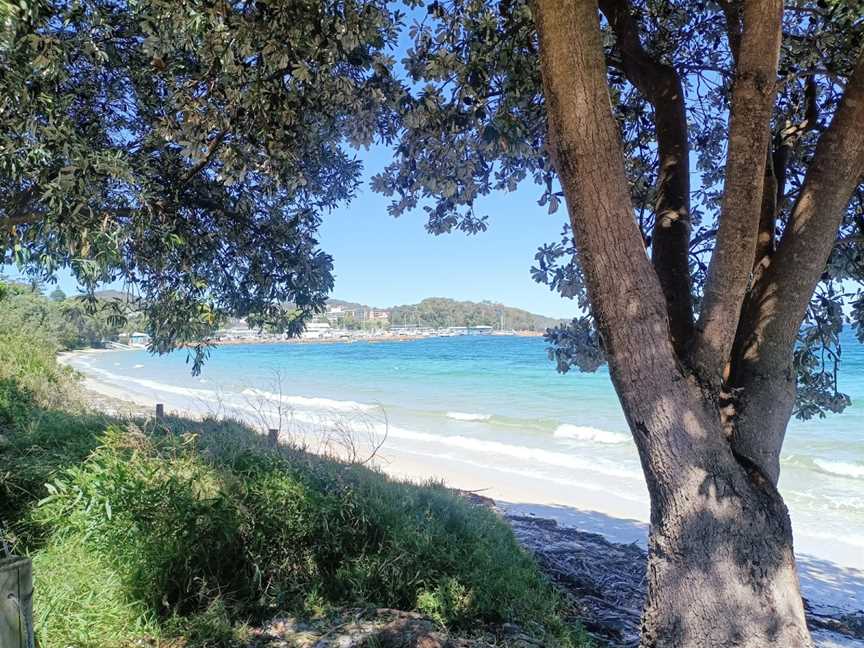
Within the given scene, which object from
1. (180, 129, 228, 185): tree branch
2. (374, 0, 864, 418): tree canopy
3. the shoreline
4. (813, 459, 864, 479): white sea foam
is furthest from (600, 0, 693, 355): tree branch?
(813, 459, 864, 479): white sea foam

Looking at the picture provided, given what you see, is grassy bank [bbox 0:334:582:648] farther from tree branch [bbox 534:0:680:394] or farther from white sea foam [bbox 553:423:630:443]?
white sea foam [bbox 553:423:630:443]

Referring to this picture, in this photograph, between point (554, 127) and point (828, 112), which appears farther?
point (828, 112)

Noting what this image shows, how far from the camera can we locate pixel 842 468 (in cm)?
1339

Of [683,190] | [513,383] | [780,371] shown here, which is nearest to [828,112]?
[683,190]

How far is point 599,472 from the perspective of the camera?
44.7ft

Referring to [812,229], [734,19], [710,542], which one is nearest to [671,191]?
[812,229]

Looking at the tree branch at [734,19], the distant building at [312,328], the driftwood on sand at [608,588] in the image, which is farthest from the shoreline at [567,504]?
A: the tree branch at [734,19]

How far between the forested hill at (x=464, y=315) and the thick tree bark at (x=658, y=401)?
145ft

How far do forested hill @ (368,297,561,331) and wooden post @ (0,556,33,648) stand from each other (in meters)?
45.5

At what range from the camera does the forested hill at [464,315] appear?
50594 mm

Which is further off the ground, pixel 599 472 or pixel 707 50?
pixel 707 50

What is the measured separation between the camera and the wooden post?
157 centimetres

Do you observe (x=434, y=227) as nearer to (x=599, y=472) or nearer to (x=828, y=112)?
(x=828, y=112)

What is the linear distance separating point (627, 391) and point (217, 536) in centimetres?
266
